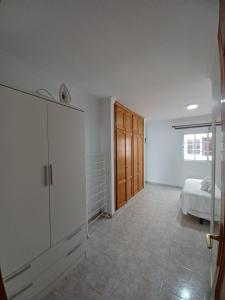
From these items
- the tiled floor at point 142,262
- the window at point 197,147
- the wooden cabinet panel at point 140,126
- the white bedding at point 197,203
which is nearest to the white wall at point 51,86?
the tiled floor at point 142,262

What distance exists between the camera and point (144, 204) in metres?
3.50

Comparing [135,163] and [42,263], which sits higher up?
[135,163]

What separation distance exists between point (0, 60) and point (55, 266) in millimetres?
2227

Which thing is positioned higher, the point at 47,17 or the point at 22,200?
the point at 47,17

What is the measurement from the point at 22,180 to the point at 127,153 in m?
2.61

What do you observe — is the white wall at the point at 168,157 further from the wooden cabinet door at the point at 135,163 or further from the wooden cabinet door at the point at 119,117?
the wooden cabinet door at the point at 119,117

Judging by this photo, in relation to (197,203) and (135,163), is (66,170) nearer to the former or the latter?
(197,203)

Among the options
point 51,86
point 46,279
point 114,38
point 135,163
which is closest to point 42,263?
point 46,279

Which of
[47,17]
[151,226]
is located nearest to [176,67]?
[47,17]

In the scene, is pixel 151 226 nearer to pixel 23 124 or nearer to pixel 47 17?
pixel 23 124

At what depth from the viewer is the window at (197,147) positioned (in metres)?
4.47

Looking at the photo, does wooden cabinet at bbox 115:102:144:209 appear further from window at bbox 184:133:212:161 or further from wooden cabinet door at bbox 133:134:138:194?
window at bbox 184:133:212:161

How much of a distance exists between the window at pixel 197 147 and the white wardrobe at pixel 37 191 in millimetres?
4397

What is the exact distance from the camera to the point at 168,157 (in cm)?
520
